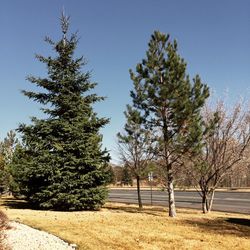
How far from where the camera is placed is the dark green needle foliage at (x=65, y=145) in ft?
58.0

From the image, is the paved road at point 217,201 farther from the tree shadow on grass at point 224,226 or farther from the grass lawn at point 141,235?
the grass lawn at point 141,235

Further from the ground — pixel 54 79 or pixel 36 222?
pixel 54 79

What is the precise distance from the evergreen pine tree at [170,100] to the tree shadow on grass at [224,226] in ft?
6.42

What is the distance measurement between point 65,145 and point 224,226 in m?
9.34

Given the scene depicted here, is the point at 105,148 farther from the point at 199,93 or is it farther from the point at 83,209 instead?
the point at 199,93

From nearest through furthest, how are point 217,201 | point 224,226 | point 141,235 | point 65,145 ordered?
point 141,235 < point 224,226 < point 65,145 < point 217,201

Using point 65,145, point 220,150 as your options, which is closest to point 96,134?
point 65,145

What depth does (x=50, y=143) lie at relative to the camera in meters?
18.6

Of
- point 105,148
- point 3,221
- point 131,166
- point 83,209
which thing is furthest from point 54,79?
point 3,221

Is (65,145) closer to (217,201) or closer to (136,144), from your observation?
(136,144)

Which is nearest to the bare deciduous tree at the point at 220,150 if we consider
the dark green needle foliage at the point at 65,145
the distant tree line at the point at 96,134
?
the distant tree line at the point at 96,134

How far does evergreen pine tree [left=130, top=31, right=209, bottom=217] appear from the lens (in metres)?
16.8

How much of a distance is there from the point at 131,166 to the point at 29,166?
9.31 metres

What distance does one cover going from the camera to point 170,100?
1731 cm
